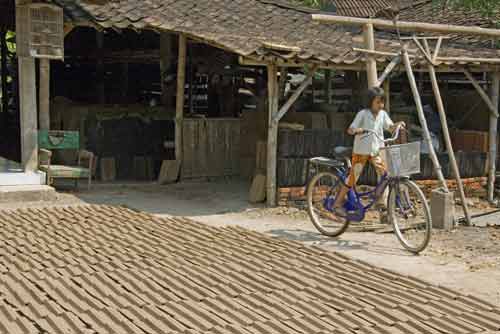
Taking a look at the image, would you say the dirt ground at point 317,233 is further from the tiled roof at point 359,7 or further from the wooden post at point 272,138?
the tiled roof at point 359,7

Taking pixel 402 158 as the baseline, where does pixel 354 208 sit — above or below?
below

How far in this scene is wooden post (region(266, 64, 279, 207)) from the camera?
10641 mm

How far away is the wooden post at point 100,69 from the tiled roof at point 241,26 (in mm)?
Answer: 2701

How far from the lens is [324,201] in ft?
28.6

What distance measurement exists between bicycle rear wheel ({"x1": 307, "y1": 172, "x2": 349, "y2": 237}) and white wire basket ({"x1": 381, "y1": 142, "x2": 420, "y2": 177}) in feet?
2.65

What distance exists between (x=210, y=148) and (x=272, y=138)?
264cm

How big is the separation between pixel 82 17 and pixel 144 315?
697 cm

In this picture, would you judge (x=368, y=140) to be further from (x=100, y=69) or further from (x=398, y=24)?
(x=100, y=69)

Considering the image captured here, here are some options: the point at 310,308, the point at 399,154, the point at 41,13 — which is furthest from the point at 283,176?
the point at 310,308

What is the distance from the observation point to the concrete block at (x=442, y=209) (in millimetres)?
9102

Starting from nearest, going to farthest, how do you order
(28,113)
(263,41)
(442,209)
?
(442,209) → (263,41) → (28,113)

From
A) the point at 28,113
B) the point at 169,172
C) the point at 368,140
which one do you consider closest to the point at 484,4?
the point at 169,172

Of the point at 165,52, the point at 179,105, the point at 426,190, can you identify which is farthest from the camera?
the point at 165,52

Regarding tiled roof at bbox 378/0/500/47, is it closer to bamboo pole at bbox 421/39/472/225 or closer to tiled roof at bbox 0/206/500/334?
bamboo pole at bbox 421/39/472/225
